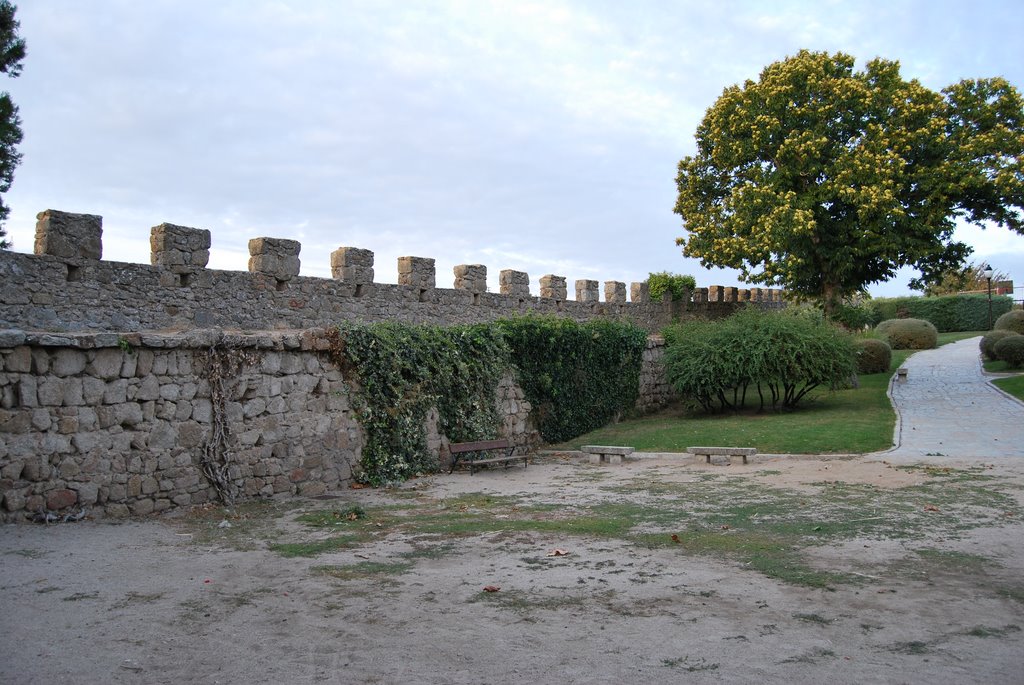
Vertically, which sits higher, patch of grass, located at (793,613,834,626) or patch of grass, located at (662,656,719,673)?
patch of grass, located at (793,613,834,626)

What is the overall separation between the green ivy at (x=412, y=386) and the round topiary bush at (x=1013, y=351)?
60.0 ft

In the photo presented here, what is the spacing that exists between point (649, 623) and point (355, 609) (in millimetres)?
1904

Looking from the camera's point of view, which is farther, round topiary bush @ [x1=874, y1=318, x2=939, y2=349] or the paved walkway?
round topiary bush @ [x1=874, y1=318, x2=939, y2=349]

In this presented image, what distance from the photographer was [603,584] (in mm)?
6070

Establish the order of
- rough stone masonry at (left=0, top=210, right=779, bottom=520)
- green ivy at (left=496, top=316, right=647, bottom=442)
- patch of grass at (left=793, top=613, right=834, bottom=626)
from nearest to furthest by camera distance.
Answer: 1. patch of grass at (left=793, top=613, right=834, bottom=626)
2. rough stone masonry at (left=0, top=210, right=779, bottom=520)
3. green ivy at (left=496, top=316, right=647, bottom=442)

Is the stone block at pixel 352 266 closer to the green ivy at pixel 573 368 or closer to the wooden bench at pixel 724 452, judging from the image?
the green ivy at pixel 573 368

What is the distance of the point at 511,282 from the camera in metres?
21.7

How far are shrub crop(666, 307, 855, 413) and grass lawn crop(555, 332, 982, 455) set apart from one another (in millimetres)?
742

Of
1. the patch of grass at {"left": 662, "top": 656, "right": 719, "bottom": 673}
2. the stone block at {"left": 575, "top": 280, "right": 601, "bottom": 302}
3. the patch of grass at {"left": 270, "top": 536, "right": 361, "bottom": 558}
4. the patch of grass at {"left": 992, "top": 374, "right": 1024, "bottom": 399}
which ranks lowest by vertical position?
the patch of grass at {"left": 270, "top": 536, "right": 361, "bottom": 558}

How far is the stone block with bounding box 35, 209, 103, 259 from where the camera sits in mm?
12570

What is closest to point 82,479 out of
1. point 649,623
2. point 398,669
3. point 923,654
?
point 398,669

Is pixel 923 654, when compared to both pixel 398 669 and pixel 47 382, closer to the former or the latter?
pixel 398 669

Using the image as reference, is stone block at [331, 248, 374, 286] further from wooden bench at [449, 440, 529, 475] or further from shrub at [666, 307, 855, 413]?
shrub at [666, 307, 855, 413]

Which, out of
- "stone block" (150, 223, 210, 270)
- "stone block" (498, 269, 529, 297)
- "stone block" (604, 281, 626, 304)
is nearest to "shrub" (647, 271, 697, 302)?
"stone block" (604, 281, 626, 304)
